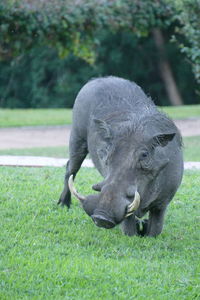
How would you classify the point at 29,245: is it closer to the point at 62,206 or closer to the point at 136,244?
the point at 136,244

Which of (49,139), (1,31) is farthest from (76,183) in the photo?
(1,31)

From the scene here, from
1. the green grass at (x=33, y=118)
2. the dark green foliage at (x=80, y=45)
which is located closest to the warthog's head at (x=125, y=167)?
the dark green foliage at (x=80, y=45)

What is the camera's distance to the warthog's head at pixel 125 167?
5246 mm

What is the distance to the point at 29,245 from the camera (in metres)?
5.73

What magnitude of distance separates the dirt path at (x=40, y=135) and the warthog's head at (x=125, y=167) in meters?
8.69

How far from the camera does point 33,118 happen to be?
19.4 m

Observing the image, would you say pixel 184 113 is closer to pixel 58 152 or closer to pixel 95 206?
pixel 58 152

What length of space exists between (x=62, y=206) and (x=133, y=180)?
203 cm

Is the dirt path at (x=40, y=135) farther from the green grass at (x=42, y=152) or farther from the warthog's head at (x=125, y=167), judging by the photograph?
the warthog's head at (x=125, y=167)

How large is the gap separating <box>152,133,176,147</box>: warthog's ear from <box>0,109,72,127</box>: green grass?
1235cm

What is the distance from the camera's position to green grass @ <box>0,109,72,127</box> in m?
18.2

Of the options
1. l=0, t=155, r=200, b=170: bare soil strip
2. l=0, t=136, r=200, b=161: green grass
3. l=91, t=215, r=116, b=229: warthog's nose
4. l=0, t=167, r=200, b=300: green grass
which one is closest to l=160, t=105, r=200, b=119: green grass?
l=0, t=136, r=200, b=161: green grass

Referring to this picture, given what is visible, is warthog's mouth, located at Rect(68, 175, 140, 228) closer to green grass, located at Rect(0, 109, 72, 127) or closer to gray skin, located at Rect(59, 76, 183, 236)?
gray skin, located at Rect(59, 76, 183, 236)

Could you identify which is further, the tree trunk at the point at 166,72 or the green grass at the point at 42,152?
the tree trunk at the point at 166,72
